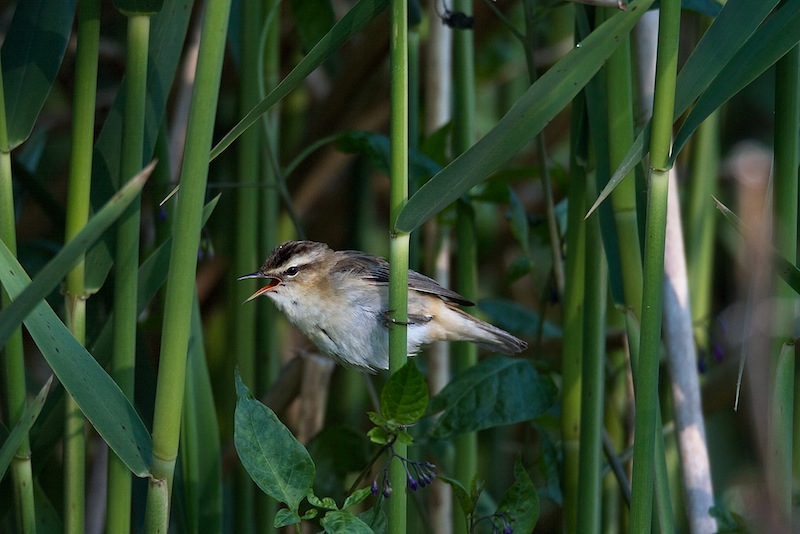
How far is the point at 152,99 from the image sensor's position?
4.60 ft

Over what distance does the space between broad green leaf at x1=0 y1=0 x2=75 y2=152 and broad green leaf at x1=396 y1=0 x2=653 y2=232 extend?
661mm

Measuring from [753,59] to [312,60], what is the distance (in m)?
0.57

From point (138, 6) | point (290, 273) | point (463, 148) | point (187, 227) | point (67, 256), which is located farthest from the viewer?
point (290, 273)

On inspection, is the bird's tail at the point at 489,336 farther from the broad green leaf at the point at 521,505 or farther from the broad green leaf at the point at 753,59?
the broad green leaf at the point at 753,59

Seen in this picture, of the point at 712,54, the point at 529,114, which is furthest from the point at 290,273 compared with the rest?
the point at 712,54

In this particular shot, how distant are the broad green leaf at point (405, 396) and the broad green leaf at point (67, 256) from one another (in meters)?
0.38

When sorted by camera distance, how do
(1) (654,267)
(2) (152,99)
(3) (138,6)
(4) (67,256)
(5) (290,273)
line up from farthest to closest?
(5) (290,273)
(2) (152,99)
(3) (138,6)
(1) (654,267)
(4) (67,256)

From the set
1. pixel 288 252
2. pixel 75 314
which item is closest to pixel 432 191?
pixel 75 314

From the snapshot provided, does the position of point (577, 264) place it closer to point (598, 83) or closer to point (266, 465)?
point (598, 83)

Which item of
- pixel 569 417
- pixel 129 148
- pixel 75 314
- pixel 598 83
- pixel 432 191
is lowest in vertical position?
pixel 569 417

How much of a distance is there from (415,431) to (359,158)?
3.52ft

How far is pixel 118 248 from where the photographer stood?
131cm

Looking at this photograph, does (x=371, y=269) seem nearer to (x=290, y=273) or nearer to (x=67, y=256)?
(x=290, y=273)

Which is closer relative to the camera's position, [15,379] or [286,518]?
[286,518]
